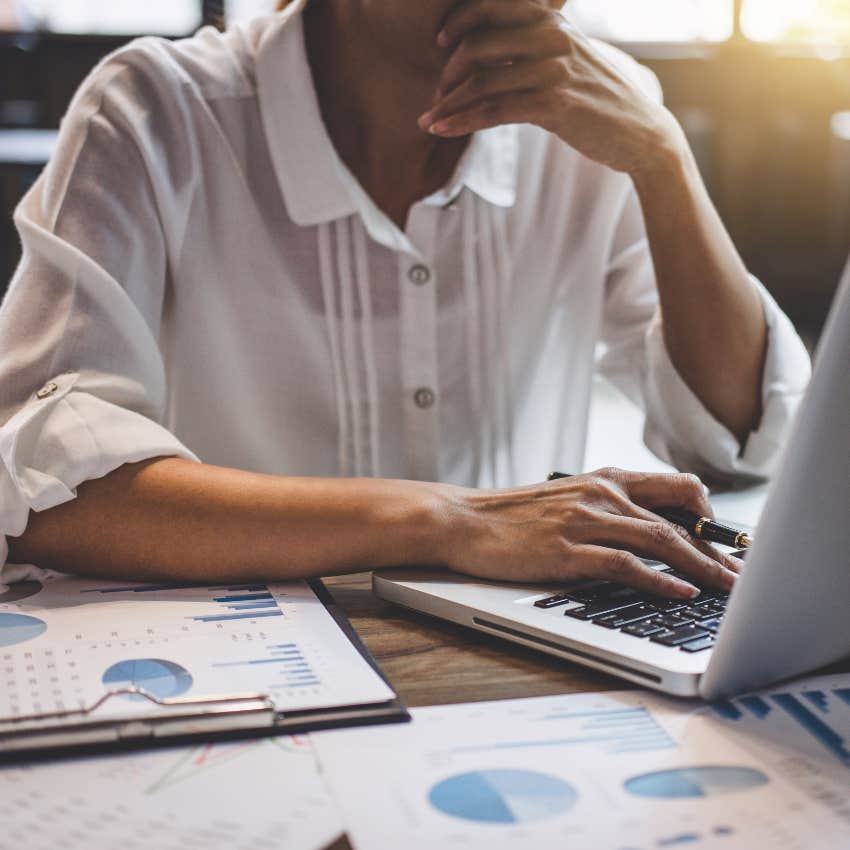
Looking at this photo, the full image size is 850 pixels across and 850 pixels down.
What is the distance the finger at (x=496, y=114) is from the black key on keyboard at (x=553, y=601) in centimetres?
54

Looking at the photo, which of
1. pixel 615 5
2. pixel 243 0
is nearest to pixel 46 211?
pixel 243 0

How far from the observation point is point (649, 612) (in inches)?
25.2

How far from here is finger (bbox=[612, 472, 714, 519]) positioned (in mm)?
790

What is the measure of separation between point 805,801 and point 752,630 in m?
0.09

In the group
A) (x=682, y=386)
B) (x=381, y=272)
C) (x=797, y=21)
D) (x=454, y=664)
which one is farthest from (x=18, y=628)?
(x=797, y=21)

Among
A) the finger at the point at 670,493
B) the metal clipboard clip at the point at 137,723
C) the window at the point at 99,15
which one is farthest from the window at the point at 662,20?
the metal clipboard clip at the point at 137,723

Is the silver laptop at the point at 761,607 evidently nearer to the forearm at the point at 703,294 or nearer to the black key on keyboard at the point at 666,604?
the black key on keyboard at the point at 666,604

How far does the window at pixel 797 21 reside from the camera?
358cm

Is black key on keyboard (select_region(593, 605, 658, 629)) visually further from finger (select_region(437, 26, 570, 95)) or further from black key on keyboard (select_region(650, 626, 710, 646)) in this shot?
finger (select_region(437, 26, 570, 95))

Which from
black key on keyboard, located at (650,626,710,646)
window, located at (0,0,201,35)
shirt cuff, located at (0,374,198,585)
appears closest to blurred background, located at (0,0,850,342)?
window, located at (0,0,201,35)

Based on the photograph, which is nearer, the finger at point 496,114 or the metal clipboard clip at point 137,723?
the metal clipboard clip at point 137,723

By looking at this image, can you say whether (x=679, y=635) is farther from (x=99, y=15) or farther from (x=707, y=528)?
(x=99, y=15)

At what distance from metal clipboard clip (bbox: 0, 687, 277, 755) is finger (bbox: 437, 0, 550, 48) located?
29.0 inches

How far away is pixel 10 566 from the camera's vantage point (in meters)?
0.77
